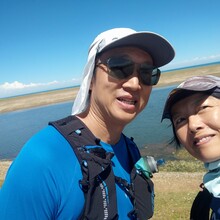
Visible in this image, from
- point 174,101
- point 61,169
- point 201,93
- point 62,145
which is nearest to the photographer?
point 61,169

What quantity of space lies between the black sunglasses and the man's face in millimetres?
33

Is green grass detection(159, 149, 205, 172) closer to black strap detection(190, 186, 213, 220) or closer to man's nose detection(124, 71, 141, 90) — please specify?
black strap detection(190, 186, 213, 220)

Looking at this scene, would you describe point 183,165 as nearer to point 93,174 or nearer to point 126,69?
point 126,69

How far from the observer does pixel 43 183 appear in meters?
1.98

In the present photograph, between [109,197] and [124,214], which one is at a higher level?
[109,197]

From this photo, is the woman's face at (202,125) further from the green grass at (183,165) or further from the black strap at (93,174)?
the green grass at (183,165)

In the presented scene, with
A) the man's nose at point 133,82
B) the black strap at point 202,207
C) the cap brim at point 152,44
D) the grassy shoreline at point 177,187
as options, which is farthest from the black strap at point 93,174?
the grassy shoreline at point 177,187

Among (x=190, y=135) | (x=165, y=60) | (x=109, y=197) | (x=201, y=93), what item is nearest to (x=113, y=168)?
(x=109, y=197)

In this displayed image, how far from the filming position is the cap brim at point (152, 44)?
8.35 ft

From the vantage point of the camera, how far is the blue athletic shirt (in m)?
1.94

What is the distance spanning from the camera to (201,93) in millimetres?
2795

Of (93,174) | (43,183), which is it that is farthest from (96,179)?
(43,183)

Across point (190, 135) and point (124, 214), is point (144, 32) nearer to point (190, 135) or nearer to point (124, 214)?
point (190, 135)

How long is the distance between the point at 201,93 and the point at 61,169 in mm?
1660
